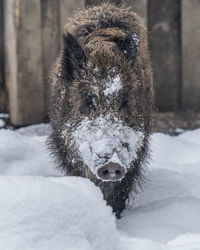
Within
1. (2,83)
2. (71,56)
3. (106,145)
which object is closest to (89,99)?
(71,56)

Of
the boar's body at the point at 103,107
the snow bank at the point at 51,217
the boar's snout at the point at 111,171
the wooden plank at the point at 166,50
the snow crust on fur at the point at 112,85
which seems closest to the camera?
the snow bank at the point at 51,217

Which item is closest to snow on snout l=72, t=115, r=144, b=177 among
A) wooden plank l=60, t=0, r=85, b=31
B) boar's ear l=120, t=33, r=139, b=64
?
boar's ear l=120, t=33, r=139, b=64

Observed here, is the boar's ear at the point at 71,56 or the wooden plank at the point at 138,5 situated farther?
the wooden plank at the point at 138,5

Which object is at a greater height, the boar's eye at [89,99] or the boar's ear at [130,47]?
the boar's ear at [130,47]

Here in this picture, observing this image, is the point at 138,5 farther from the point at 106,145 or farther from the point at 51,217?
the point at 51,217

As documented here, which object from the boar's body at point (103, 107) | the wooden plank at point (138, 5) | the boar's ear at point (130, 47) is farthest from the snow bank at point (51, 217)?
the wooden plank at point (138, 5)

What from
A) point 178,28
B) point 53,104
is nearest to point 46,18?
point 178,28

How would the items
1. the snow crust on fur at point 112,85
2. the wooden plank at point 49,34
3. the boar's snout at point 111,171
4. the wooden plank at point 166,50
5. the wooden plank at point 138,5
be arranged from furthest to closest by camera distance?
the wooden plank at point 166,50, the wooden plank at point 138,5, the wooden plank at point 49,34, the snow crust on fur at point 112,85, the boar's snout at point 111,171

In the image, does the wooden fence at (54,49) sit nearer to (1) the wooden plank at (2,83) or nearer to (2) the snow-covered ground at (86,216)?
(1) the wooden plank at (2,83)

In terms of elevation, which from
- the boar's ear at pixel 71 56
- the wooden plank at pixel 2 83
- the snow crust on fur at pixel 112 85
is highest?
the boar's ear at pixel 71 56

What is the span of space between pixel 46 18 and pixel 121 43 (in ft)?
8.31

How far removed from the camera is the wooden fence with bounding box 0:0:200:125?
5996 mm

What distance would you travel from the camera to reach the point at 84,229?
2311 millimetres

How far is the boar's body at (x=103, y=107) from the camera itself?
3.25 metres
